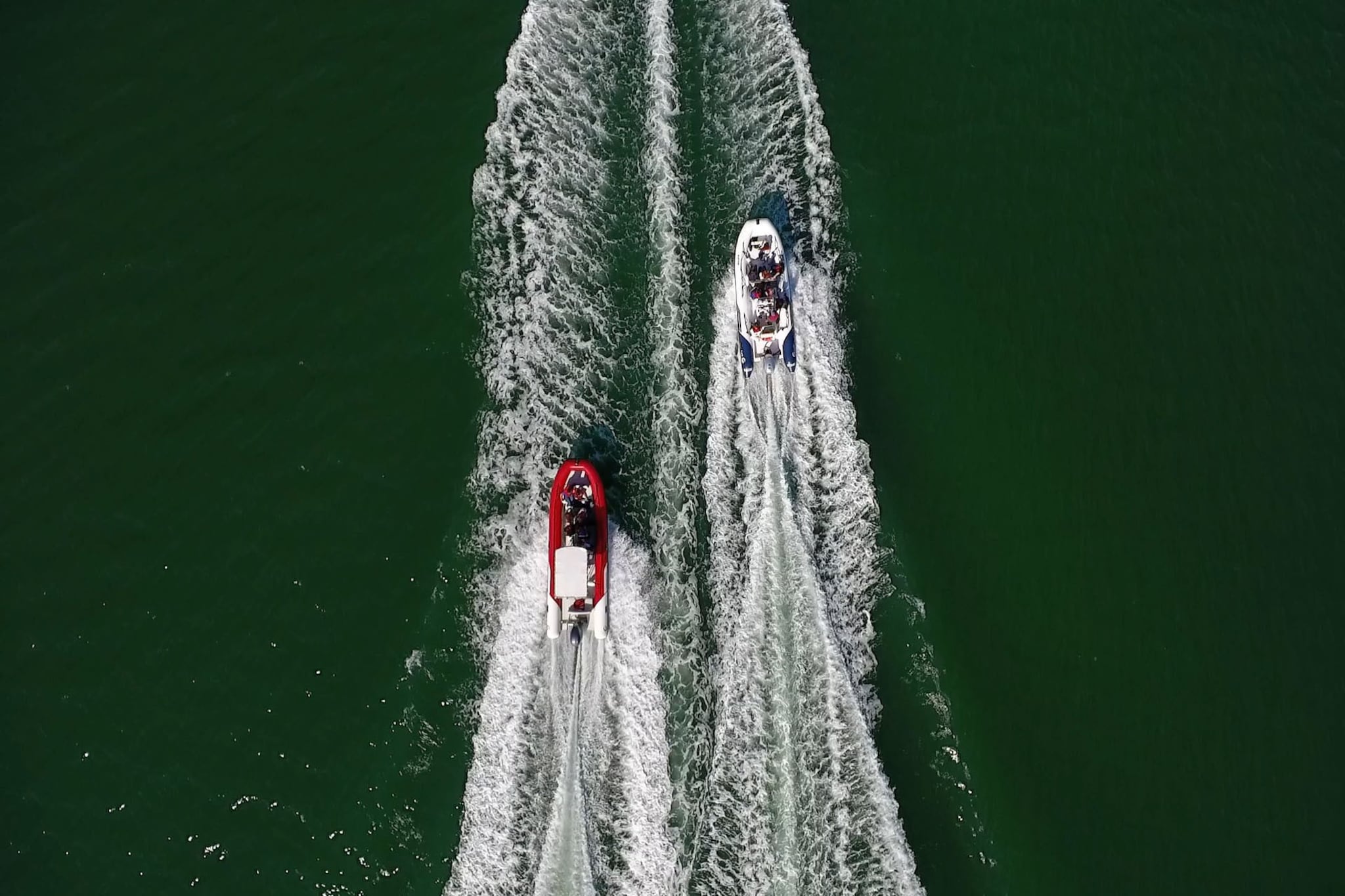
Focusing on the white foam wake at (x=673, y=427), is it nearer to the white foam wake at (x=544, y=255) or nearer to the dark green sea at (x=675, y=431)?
the dark green sea at (x=675, y=431)

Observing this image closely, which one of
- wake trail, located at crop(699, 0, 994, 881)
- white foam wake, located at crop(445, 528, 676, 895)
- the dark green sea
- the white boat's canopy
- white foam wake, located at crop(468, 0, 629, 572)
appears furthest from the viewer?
white foam wake, located at crop(468, 0, 629, 572)

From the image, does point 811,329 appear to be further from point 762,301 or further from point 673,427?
point 673,427

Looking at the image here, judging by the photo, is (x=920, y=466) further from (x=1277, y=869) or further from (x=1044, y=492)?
(x=1277, y=869)

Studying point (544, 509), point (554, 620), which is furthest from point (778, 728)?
point (544, 509)

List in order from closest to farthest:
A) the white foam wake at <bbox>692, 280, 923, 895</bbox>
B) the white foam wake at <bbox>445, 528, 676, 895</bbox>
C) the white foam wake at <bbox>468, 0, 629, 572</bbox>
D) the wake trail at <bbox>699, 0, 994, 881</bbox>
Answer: the white foam wake at <bbox>445, 528, 676, 895</bbox>, the white foam wake at <bbox>692, 280, 923, 895</bbox>, the wake trail at <bbox>699, 0, 994, 881</bbox>, the white foam wake at <bbox>468, 0, 629, 572</bbox>

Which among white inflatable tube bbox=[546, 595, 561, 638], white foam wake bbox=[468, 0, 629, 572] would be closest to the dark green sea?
white foam wake bbox=[468, 0, 629, 572]

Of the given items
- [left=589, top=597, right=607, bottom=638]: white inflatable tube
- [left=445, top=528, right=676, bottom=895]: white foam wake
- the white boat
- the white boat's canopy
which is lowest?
[left=445, top=528, right=676, bottom=895]: white foam wake

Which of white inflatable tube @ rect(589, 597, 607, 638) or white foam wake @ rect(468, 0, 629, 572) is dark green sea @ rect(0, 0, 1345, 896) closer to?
white foam wake @ rect(468, 0, 629, 572)
